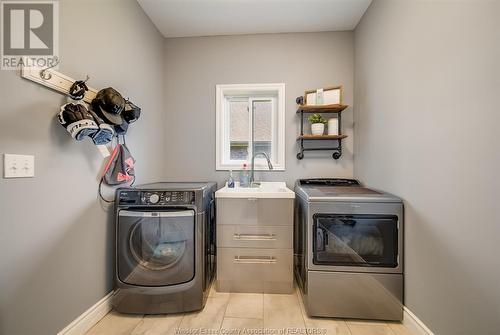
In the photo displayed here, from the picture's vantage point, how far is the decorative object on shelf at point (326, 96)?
2.15 meters

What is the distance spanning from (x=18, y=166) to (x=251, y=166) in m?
1.83

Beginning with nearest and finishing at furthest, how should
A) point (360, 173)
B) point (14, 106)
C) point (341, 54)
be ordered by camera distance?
1. point (14, 106)
2. point (360, 173)
3. point (341, 54)

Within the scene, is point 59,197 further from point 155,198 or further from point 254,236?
point 254,236

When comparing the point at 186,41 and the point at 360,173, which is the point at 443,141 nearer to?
the point at 360,173

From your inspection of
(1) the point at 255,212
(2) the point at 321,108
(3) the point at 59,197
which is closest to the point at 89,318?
(3) the point at 59,197

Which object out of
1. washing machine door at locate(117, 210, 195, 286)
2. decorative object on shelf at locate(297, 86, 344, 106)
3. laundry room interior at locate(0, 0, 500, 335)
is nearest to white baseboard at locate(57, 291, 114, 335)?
laundry room interior at locate(0, 0, 500, 335)

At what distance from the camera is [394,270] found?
1.48m

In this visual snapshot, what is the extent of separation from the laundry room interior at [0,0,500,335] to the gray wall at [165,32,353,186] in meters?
0.02

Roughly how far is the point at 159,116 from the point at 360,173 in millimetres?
2328

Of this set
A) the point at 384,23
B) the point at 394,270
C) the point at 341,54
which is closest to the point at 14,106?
the point at 394,270

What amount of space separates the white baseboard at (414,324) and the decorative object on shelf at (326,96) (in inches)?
72.0

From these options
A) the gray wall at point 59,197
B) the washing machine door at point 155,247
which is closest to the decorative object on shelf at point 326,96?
the washing machine door at point 155,247

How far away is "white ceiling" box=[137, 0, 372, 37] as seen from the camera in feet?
6.41

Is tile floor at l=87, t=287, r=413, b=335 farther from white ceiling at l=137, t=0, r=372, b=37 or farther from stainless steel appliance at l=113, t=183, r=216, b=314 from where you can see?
white ceiling at l=137, t=0, r=372, b=37
